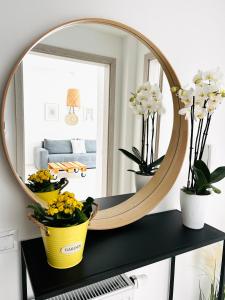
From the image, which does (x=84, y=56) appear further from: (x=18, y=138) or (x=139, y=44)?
(x=18, y=138)

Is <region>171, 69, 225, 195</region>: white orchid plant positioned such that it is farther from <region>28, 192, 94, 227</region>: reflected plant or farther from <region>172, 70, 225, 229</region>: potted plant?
<region>28, 192, 94, 227</region>: reflected plant

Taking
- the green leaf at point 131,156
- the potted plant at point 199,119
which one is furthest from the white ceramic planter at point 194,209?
the green leaf at point 131,156

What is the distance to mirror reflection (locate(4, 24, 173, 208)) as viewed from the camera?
941 millimetres

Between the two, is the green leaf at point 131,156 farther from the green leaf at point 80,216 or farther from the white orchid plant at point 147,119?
the green leaf at point 80,216

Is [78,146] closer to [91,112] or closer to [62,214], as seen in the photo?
[91,112]

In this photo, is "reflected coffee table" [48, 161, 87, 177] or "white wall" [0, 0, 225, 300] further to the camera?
"reflected coffee table" [48, 161, 87, 177]

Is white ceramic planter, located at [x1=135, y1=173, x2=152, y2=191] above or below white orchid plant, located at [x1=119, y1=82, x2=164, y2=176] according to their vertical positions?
below

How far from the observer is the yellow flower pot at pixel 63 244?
0.80m

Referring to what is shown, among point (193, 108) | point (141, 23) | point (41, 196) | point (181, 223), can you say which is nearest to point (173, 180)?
point (181, 223)

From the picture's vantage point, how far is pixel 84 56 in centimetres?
104

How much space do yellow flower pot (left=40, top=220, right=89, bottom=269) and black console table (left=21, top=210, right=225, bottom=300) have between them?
0.09ft

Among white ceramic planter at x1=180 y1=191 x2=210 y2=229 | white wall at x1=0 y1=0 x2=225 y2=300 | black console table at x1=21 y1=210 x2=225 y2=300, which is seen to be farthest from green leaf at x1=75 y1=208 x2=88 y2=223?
white ceramic planter at x1=180 y1=191 x2=210 y2=229

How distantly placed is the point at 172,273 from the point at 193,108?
101 centimetres

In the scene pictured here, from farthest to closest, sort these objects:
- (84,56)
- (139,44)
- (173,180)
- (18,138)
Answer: (173,180) → (139,44) → (84,56) → (18,138)
